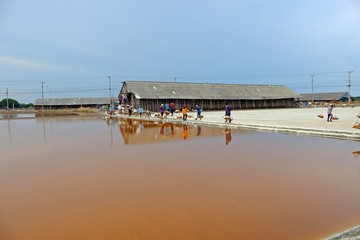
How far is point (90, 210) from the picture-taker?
410 cm

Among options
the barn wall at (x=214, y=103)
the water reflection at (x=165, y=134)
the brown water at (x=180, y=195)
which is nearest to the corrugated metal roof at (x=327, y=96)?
the barn wall at (x=214, y=103)

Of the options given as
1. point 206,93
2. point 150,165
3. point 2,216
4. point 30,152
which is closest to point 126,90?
point 206,93

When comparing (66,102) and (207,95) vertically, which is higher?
(66,102)

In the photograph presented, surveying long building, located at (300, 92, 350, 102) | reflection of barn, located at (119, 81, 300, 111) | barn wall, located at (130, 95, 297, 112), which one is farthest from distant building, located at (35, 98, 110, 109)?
long building, located at (300, 92, 350, 102)

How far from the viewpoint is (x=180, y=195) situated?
4652 millimetres

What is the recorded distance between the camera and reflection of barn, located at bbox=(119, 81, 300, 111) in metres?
35.0

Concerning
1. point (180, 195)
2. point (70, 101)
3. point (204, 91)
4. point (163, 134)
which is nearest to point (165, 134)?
point (163, 134)

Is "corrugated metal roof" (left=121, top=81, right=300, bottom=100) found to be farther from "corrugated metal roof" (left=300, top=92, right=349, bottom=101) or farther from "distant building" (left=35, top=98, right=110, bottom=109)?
"distant building" (left=35, top=98, right=110, bottom=109)

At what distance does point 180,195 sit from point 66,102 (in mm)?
65691

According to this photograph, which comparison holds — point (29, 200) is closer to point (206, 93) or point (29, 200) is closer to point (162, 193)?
point (162, 193)

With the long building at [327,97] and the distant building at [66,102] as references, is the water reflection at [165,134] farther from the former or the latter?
the long building at [327,97]

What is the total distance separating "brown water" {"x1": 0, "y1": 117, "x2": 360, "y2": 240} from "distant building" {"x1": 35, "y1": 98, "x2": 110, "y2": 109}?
5908cm

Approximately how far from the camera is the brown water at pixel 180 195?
351 cm

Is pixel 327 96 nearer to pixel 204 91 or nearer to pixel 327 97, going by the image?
pixel 327 97
